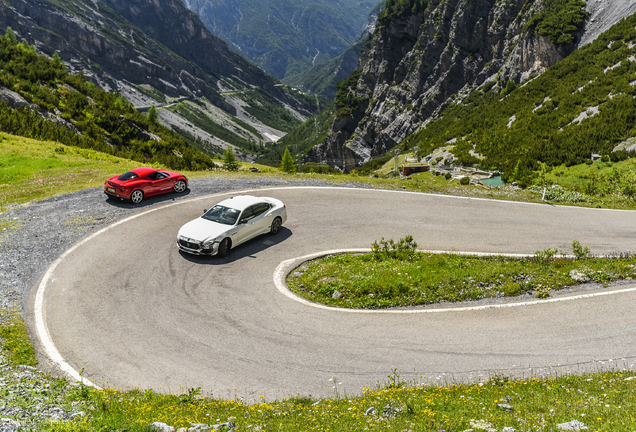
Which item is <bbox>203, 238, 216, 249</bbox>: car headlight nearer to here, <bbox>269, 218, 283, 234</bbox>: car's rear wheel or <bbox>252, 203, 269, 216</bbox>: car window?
<bbox>252, 203, 269, 216</bbox>: car window

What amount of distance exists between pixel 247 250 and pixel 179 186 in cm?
852

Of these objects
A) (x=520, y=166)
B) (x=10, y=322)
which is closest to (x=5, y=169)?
(x=10, y=322)

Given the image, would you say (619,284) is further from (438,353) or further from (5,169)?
(5,169)

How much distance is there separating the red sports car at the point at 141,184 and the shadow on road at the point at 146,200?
10.9 inches

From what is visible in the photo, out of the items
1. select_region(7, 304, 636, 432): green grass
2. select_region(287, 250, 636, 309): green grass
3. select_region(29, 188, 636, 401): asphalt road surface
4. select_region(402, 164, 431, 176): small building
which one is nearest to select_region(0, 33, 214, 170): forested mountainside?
select_region(29, 188, 636, 401): asphalt road surface

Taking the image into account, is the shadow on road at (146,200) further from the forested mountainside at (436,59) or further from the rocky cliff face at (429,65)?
the rocky cliff face at (429,65)

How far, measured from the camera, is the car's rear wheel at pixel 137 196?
1999 cm

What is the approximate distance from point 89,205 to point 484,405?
795 inches

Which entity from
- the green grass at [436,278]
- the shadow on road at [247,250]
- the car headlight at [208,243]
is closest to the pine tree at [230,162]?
the shadow on road at [247,250]

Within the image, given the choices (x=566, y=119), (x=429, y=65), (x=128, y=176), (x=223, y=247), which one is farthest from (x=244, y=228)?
(x=429, y=65)

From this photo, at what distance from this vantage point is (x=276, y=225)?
17672mm

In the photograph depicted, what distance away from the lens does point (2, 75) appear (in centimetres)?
4694

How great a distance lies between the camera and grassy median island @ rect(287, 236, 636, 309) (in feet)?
41.8

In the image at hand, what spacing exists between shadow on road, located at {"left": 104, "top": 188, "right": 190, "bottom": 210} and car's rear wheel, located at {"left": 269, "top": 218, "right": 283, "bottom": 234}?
284 inches
